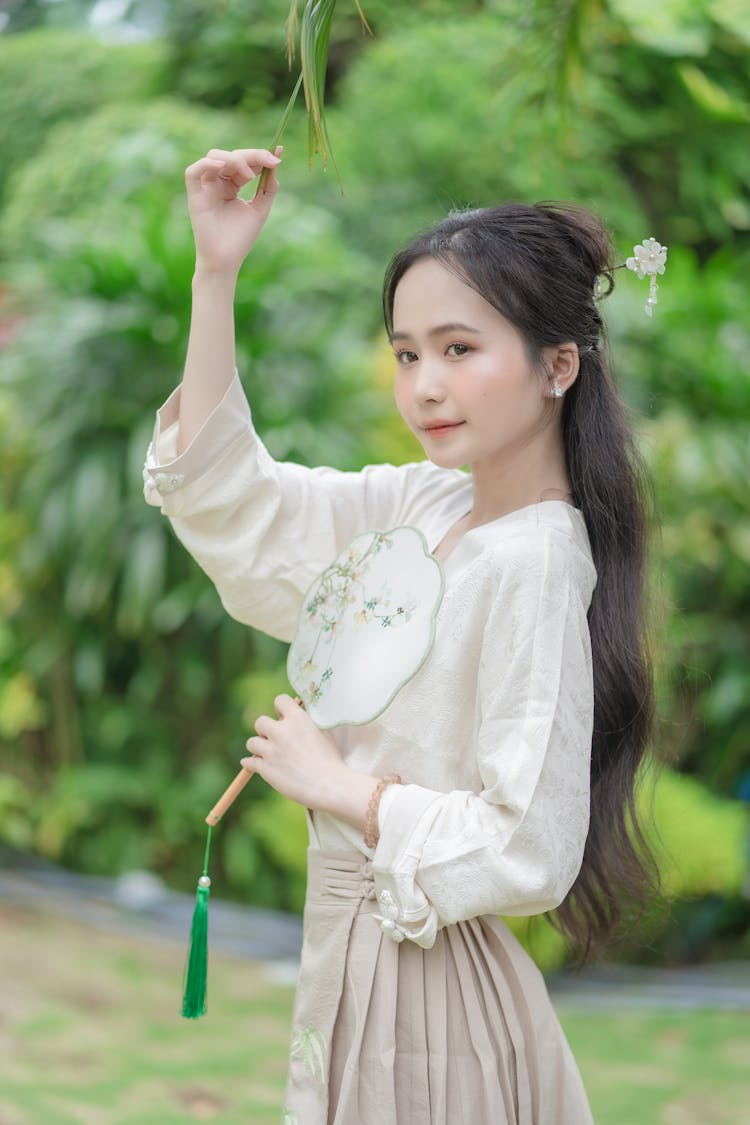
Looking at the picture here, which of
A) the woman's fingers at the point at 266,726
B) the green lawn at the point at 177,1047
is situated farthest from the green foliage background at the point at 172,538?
the woman's fingers at the point at 266,726

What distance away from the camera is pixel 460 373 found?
1.34 meters

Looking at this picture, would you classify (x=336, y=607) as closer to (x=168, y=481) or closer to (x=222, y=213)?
(x=168, y=481)

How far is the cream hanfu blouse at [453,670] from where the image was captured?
1.26m

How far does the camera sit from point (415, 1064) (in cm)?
137

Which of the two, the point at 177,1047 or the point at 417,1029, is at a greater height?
the point at 417,1029

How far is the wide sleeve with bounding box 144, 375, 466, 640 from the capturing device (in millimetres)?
1477

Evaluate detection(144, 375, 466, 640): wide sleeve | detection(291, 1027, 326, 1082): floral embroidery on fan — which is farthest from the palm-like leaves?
detection(291, 1027, 326, 1082): floral embroidery on fan

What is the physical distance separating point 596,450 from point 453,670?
0.29m

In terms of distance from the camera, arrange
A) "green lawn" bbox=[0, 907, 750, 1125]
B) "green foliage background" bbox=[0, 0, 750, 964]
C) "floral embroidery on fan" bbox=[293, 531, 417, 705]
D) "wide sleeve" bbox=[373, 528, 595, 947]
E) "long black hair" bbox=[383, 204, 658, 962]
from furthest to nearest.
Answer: "green foliage background" bbox=[0, 0, 750, 964] → "green lawn" bbox=[0, 907, 750, 1125] → "floral embroidery on fan" bbox=[293, 531, 417, 705] → "long black hair" bbox=[383, 204, 658, 962] → "wide sleeve" bbox=[373, 528, 595, 947]

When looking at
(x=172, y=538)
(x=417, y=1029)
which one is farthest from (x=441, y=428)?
(x=172, y=538)

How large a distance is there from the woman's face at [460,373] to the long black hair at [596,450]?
0.02 metres

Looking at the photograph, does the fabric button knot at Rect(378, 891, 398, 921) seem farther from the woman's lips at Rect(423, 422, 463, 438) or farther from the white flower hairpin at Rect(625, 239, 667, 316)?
the white flower hairpin at Rect(625, 239, 667, 316)

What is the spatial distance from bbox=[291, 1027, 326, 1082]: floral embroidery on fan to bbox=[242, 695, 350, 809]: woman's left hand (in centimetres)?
25

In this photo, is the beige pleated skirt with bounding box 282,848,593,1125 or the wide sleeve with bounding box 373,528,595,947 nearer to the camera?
the wide sleeve with bounding box 373,528,595,947
